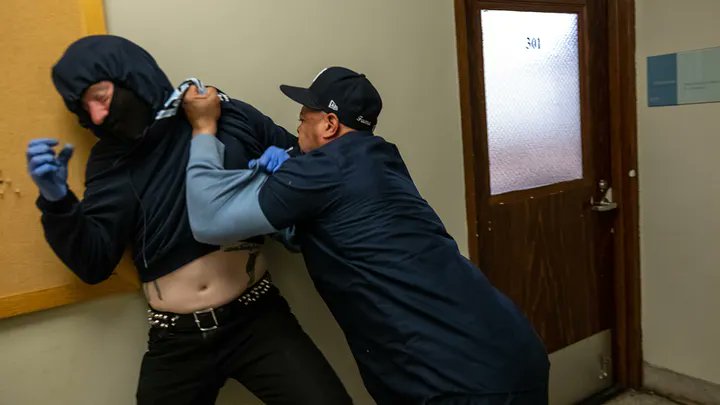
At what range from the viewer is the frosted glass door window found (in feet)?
7.39

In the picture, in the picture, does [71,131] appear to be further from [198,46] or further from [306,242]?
[306,242]

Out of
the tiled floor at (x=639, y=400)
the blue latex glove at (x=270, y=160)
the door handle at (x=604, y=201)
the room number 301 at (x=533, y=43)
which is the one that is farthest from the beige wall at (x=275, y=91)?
the tiled floor at (x=639, y=400)

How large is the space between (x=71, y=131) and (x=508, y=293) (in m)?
1.68

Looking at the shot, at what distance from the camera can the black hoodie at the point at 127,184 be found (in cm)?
124

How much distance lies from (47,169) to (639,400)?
2571 millimetres

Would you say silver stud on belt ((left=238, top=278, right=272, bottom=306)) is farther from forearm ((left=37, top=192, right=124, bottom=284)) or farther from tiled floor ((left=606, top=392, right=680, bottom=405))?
tiled floor ((left=606, top=392, right=680, bottom=405))

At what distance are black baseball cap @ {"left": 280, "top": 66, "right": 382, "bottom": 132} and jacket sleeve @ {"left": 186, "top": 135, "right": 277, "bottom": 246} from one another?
264 millimetres

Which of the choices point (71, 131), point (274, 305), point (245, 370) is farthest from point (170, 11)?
point (245, 370)

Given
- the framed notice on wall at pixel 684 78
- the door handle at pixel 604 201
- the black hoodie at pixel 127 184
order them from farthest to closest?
the door handle at pixel 604 201 → the framed notice on wall at pixel 684 78 → the black hoodie at pixel 127 184

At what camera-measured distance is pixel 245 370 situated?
146cm

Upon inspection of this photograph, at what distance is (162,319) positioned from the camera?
1417 millimetres

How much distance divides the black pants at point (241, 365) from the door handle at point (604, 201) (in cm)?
163

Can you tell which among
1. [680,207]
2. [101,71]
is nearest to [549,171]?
[680,207]

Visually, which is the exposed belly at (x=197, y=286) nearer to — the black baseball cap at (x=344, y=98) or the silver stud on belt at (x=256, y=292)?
the silver stud on belt at (x=256, y=292)
